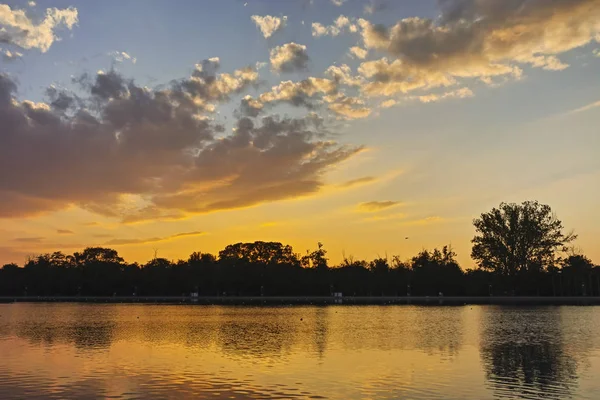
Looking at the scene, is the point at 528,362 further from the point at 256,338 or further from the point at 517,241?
the point at 517,241

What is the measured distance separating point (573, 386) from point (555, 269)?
106944 mm

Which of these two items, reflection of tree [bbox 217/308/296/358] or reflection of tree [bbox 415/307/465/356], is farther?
reflection of tree [bbox 415/307/465/356]

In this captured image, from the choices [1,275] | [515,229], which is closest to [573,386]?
[515,229]

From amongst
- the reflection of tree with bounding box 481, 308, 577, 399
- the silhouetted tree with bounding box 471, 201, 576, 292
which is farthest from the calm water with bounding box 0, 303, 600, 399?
the silhouetted tree with bounding box 471, 201, 576, 292

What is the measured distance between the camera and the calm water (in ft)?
63.7

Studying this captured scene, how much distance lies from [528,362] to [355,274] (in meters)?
117

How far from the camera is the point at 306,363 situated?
25.6m

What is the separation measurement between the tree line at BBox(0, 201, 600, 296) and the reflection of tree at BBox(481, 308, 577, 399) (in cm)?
7769

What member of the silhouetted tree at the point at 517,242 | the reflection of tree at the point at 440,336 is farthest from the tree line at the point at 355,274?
the reflection of tree at the point at 440,336

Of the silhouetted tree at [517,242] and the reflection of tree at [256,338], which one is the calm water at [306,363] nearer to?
the reflection of tree at [256,338]

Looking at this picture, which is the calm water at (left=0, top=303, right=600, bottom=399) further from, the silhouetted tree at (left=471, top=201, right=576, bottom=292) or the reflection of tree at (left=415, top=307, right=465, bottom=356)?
the silhouetted tree at (left=471, top=201, right=576, bottom=292)

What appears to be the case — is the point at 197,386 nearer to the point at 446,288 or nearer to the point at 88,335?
the point at 88,335

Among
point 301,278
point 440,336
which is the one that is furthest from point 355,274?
point 440,336

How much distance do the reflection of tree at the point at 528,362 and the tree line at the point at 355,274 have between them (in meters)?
77.7
